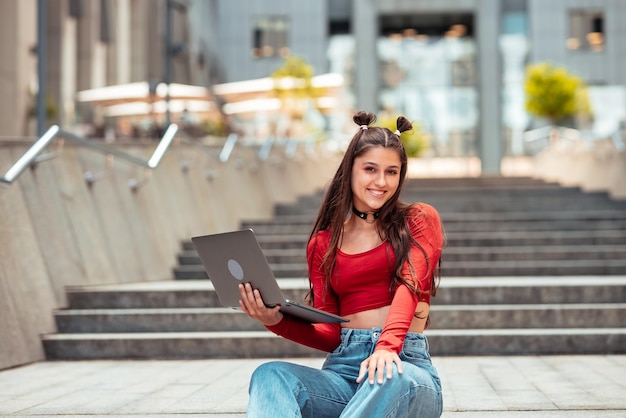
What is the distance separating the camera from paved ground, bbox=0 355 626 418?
5.46m

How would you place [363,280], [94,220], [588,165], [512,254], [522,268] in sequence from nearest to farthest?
[363,280] < [94,220] < [522,268] < [512,254] < [588,165]

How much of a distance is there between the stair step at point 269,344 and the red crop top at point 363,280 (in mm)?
3690

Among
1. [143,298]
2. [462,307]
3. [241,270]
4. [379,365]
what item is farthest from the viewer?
[143,298]

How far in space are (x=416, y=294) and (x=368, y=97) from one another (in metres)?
39.2

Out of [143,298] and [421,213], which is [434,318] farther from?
[421,213]

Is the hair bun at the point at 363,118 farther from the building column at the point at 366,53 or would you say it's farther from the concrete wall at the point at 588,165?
the building column at the point at 366,53

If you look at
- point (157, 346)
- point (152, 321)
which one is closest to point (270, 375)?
point (157, 346)

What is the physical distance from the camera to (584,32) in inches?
1677

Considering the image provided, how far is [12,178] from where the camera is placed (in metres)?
7.66

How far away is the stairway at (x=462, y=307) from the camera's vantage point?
786 cm

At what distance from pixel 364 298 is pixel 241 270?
1.78 feet

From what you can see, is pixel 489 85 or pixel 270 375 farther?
pixel 489 85

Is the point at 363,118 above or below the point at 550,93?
below

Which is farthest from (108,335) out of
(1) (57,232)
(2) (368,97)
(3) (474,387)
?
(2) (368,97)
